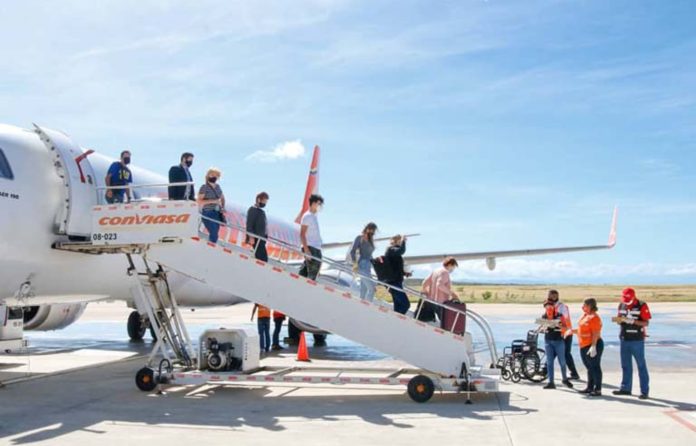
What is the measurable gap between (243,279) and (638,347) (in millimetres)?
5335

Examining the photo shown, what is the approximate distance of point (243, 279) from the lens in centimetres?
1021

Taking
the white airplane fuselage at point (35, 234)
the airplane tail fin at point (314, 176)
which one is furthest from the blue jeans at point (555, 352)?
the airplane tail fin at point (314, 176)

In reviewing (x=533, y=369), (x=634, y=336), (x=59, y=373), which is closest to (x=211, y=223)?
(x=59, y=373)

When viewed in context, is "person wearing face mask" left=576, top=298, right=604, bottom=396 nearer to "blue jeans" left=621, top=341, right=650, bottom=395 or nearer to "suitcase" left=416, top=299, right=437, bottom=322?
"blue jeans" left=621, top=341, right=650, bottom=395

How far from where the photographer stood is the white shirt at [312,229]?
11305 millimetres

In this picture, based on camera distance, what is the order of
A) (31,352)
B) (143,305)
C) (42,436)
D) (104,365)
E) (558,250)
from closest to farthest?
(42,436), (143,305), (104,365), (31,352), (558,250)

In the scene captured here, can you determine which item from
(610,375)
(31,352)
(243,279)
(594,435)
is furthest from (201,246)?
(31,352)

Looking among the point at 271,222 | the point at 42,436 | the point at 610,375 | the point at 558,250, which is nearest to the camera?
the point at 42,436

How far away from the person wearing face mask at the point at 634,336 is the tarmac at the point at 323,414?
0.27 meters

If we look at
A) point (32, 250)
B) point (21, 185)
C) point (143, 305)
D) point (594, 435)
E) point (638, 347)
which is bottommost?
point (594, 435)

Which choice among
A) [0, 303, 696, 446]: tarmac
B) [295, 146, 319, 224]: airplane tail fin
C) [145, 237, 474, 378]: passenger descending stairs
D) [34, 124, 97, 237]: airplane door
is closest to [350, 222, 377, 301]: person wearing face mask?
[145, 237, 474, 378]: passenger descending stairs

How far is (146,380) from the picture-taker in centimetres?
1041

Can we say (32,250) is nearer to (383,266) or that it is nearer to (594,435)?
(383,266)

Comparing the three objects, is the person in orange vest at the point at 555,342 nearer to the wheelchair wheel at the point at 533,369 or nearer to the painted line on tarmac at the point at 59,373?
the wheelchair wheel at the point at 533,369
